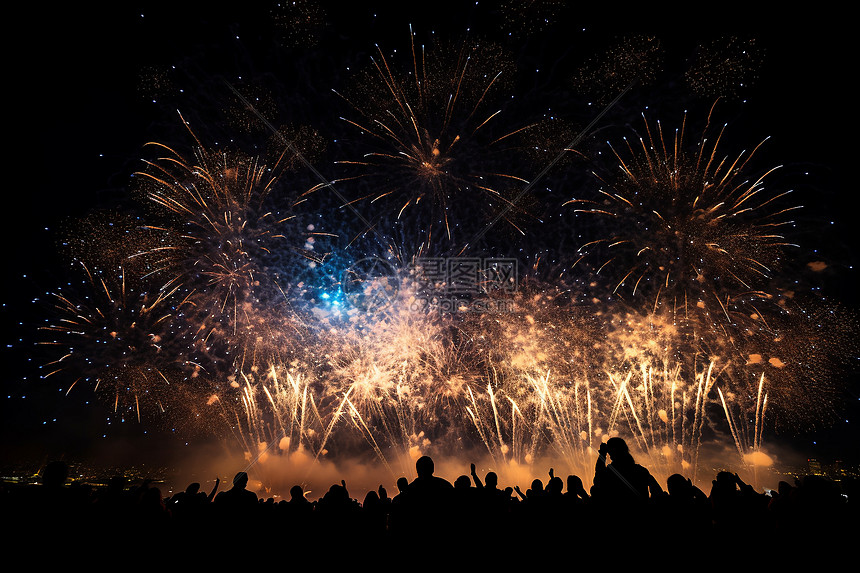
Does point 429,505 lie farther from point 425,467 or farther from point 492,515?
point 492,515

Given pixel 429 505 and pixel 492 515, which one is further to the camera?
pixel 492 515

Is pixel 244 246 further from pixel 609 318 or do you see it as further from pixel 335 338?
pixel 609 318

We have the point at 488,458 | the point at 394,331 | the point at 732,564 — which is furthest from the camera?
the point at 488,458

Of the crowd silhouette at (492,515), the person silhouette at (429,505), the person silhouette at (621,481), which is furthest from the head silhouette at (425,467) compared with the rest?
the person silhouette at (621,481)

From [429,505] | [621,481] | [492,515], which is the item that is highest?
[621,481]

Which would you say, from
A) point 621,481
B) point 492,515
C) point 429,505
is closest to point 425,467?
point 429,505

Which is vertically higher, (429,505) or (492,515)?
(429,505)

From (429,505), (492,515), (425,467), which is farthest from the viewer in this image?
(425,467)

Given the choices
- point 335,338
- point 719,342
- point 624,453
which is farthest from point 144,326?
point 719,342
